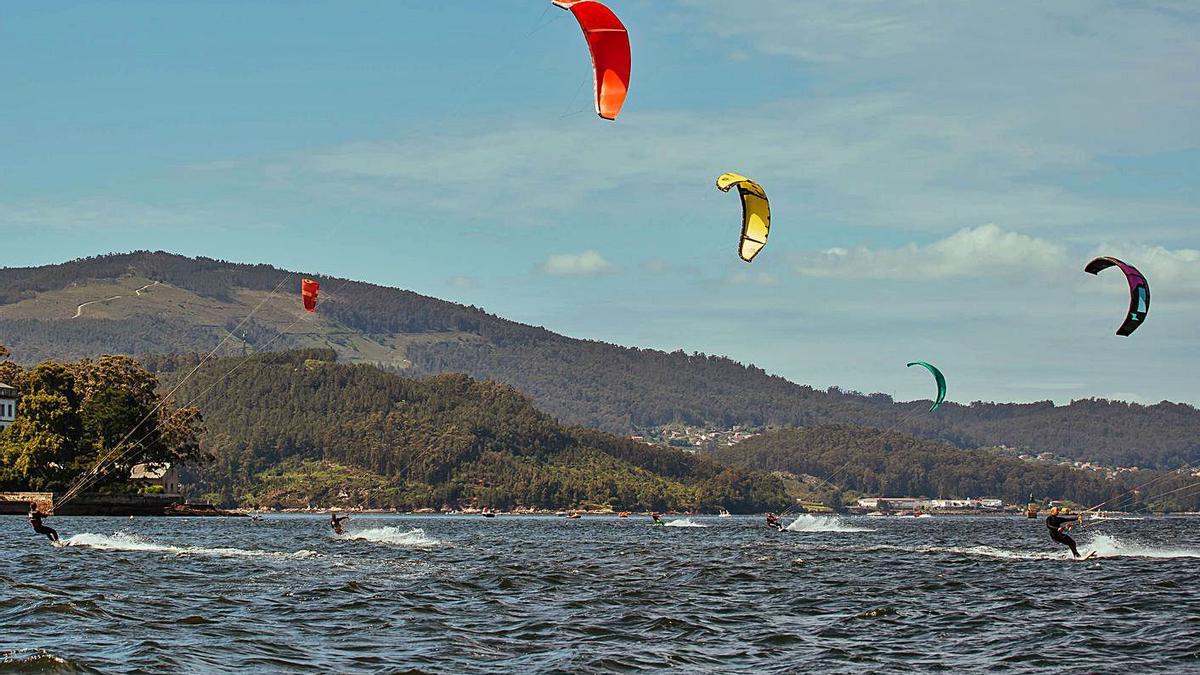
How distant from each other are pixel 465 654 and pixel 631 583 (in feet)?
50.8

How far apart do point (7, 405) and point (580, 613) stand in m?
106

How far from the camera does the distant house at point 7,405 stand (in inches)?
4830

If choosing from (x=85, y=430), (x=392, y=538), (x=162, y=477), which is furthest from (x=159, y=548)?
(x=162, y=477)

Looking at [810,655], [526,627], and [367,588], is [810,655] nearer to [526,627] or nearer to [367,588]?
[526,627]

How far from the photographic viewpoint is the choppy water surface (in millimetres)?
24125

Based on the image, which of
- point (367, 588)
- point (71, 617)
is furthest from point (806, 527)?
point (71, 617)

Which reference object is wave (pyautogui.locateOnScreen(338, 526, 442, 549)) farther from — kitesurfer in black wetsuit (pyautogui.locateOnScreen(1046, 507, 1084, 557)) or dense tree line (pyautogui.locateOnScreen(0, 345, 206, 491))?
dense tree line (pyautogui.locateOnScreen(0, 345, 206, 491))

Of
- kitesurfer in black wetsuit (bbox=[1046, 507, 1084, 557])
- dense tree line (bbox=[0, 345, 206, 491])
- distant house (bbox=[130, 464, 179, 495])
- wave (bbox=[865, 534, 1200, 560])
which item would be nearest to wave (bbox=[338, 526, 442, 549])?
wave (bbox=[865, 534, 1200, 560])

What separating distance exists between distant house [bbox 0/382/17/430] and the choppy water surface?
7701 centimetres

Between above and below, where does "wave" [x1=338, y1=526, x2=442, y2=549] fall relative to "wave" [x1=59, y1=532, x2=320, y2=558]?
above

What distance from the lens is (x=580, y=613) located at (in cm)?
3108

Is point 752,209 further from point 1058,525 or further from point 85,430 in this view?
point 85,430

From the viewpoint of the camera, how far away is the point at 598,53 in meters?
34.1

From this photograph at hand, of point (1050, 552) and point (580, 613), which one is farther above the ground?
point (1050, 552)
